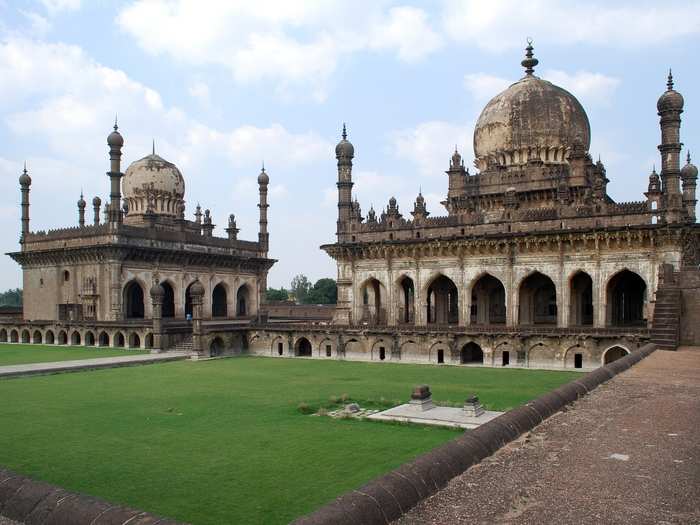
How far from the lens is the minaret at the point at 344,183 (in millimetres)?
28734

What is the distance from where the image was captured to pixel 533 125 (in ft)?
91.7

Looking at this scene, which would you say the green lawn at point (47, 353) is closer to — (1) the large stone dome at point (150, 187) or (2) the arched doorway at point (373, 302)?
(2) the arched doorway at point (373, 302)

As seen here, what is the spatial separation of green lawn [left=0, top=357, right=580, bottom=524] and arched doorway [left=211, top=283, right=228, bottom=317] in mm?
18609

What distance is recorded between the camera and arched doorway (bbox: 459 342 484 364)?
23625 mm

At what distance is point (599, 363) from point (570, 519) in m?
17.1

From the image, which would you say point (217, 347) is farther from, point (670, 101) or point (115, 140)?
point (670, 101)

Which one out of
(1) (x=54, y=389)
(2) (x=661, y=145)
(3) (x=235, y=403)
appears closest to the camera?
(3) (x=235, y=403)

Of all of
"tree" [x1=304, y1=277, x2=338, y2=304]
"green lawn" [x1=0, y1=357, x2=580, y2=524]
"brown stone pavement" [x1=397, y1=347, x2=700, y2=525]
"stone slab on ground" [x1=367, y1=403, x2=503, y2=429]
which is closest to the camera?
"brown stone pavement" [x1=397, y1=347, x2=700, y2=525]

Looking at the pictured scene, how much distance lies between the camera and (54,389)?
16.4 metres

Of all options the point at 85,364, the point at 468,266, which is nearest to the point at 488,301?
the point at 468,266

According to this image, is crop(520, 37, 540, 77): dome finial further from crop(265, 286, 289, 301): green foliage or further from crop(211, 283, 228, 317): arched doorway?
crop(265, 286, 289, 301): green foliage

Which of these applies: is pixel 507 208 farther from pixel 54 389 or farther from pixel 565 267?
pixel 54 389

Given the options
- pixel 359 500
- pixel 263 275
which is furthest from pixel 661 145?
pixel 263 275

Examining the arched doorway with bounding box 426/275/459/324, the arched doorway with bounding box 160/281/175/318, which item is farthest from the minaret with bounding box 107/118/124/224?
the arched doorway with bounding box 426/275/459/324
